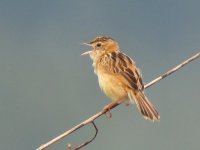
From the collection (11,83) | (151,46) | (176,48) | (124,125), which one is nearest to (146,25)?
(151,46)

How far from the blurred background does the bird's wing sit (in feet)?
144

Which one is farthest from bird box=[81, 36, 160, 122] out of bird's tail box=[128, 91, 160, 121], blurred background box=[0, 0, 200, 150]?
blurred background box=[0, 0, 200, 150]

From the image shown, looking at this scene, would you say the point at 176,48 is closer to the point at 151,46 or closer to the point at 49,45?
the point at 151,46

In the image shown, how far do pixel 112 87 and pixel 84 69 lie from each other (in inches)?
3548

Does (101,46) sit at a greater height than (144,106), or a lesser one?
greater

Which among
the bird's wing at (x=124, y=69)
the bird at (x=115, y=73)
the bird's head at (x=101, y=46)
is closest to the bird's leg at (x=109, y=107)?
the bird at (x=115, y=73)

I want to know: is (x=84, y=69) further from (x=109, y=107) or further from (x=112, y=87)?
(x=109, y=107)

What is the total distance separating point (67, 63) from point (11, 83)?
51.1 feet

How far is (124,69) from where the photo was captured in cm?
648

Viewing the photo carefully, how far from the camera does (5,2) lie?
126m

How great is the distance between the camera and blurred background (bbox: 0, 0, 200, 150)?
66.9 m

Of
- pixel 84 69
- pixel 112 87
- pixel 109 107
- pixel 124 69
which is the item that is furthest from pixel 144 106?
pixel 84 69

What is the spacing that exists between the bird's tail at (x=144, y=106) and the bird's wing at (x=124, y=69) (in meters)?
0.08

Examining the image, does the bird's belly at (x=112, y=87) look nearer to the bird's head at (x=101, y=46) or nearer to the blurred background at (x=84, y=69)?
the bird's head at (x=101, y=46)
